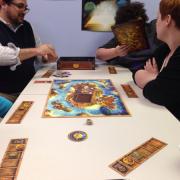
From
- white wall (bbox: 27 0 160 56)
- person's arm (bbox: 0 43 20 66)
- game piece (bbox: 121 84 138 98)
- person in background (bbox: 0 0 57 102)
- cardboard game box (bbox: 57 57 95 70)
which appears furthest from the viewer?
white wall (bbox: 27 0 160 56)

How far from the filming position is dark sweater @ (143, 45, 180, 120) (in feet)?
3.92

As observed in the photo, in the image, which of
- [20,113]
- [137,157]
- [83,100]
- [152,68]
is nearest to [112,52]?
[152,68]

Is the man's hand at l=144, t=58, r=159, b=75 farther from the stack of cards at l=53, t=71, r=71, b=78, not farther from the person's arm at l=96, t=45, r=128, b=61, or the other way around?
the stack of cards at l=53, t=71, r=71, b=78

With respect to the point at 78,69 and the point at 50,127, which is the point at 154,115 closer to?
the point at 50,127

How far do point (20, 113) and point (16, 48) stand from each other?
2.35 ft

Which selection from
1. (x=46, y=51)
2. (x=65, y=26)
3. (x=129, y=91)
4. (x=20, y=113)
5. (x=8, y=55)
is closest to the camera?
(x=20, y=113)

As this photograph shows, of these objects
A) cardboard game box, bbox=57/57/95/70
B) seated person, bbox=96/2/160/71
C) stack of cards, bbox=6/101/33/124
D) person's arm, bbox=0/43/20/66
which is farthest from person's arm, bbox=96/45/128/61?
stack of cards, bbox=6/101/33/124

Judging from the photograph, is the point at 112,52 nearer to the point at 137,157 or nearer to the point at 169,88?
the point at 169,88

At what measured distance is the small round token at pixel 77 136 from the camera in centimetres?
90

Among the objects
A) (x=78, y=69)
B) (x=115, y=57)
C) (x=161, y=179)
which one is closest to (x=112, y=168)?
(x=161, y=179)

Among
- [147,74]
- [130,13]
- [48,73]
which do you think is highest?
[130,13]

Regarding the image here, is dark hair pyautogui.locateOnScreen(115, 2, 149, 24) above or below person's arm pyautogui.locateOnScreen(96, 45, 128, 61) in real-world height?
above

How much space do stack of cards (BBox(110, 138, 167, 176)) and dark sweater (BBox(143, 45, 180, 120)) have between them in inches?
13.1

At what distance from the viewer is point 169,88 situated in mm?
1197
